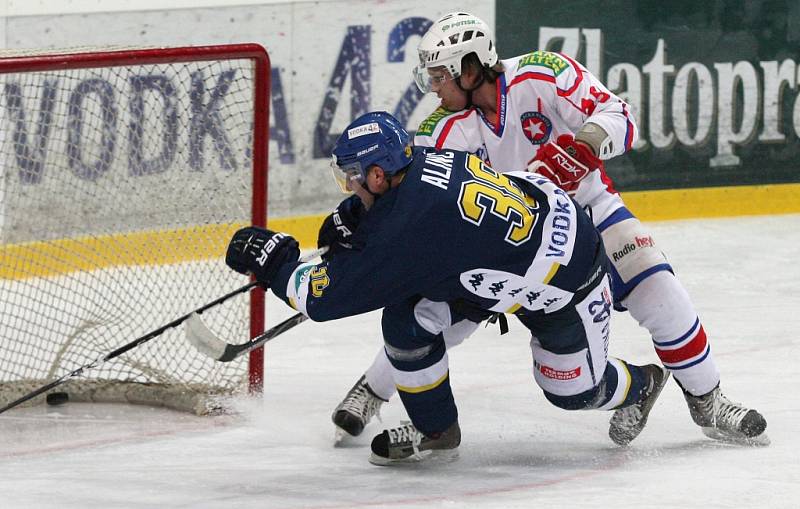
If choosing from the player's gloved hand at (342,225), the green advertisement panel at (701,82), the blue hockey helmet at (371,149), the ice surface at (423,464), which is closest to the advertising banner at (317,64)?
the green advertisement panel at (701,82)

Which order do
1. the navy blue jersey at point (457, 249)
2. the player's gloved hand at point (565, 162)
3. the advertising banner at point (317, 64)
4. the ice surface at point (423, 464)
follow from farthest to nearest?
the advertising banner at point (317, 64), the player's gloved hand at point (565, 162), the ice surface at point (423, 464), the navy blue jersey at point (457, 249)

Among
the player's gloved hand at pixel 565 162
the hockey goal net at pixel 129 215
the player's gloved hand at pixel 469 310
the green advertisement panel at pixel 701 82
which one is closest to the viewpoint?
the player's gloved hand at pixel 469 310

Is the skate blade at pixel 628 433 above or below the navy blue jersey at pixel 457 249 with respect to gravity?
below

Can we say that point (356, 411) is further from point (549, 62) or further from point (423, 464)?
point (549, 62)

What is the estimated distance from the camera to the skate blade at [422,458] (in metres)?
3.60

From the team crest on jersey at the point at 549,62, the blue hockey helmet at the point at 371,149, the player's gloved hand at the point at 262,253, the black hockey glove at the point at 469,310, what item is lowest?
the black hockey glove at the point at 469,310

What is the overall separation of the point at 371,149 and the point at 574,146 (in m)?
0.61

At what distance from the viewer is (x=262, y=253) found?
337cm

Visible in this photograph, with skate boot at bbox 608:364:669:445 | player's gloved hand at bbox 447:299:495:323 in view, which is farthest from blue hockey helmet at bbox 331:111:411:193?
skate boot at bbox 608:364:669:445

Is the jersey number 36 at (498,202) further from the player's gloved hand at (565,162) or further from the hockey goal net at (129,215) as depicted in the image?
the hockey goal net at (129,215)

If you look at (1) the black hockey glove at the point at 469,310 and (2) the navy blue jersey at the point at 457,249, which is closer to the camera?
(2) the navy blue jersey at the point at 457,249

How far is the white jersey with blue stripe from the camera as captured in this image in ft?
12.2

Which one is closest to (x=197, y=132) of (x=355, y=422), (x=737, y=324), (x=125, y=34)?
(x=125, y=34)

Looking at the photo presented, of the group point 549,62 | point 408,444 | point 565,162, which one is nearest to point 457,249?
point 565,162
